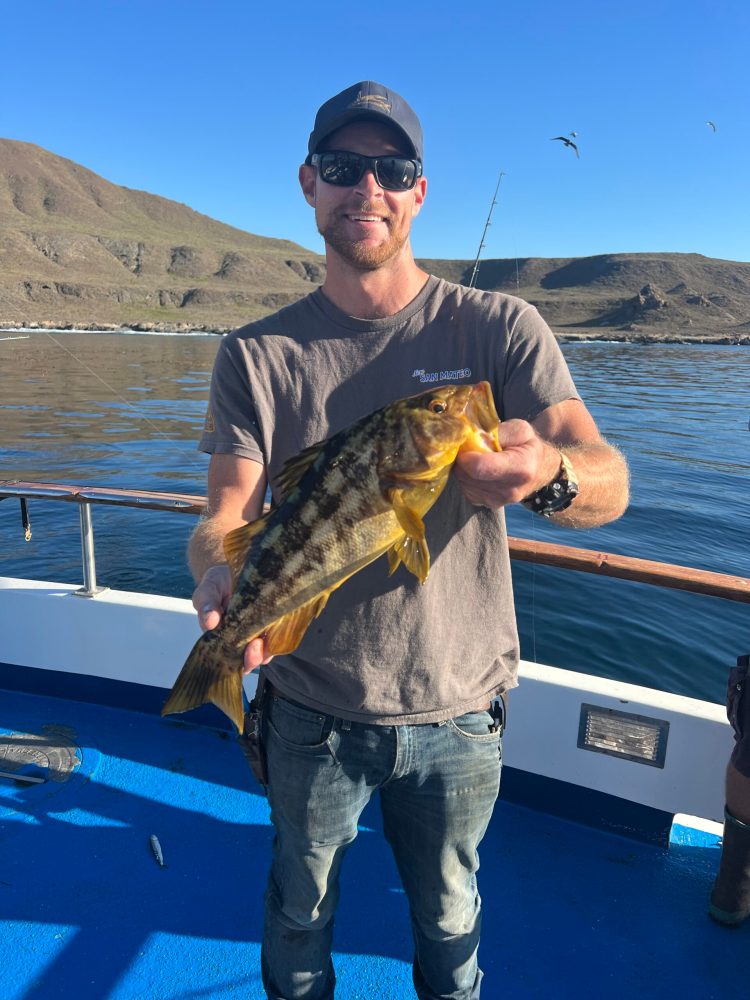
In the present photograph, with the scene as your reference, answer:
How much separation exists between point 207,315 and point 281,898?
17601cm

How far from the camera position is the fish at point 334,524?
79.3 inches

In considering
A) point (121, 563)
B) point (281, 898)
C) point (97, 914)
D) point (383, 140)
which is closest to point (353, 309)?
point (383, 140)

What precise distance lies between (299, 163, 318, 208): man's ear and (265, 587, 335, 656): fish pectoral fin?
5.41ft

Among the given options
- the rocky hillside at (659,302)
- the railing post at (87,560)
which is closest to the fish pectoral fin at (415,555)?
the railing post at (87,560)

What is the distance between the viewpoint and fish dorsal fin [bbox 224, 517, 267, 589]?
236cm

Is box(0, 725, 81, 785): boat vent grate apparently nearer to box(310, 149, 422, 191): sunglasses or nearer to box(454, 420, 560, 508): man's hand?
box(454, 420, 560, 508): man's hand

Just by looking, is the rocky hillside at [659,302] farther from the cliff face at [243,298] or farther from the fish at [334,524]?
the fish at [334,524]

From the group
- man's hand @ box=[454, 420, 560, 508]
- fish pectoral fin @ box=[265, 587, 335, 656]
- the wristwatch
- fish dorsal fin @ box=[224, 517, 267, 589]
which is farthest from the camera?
fish dorsal fin @ box=[224, 517, 267, 589]

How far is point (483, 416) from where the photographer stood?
2.00m

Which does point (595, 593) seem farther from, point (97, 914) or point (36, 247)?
point (36, 247)

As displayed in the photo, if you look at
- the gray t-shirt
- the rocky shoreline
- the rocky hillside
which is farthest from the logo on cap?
the rocky hillside

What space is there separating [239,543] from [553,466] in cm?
117

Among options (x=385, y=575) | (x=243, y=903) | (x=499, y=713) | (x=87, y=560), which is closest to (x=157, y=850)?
(x=243, y=903)

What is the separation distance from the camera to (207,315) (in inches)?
6526
